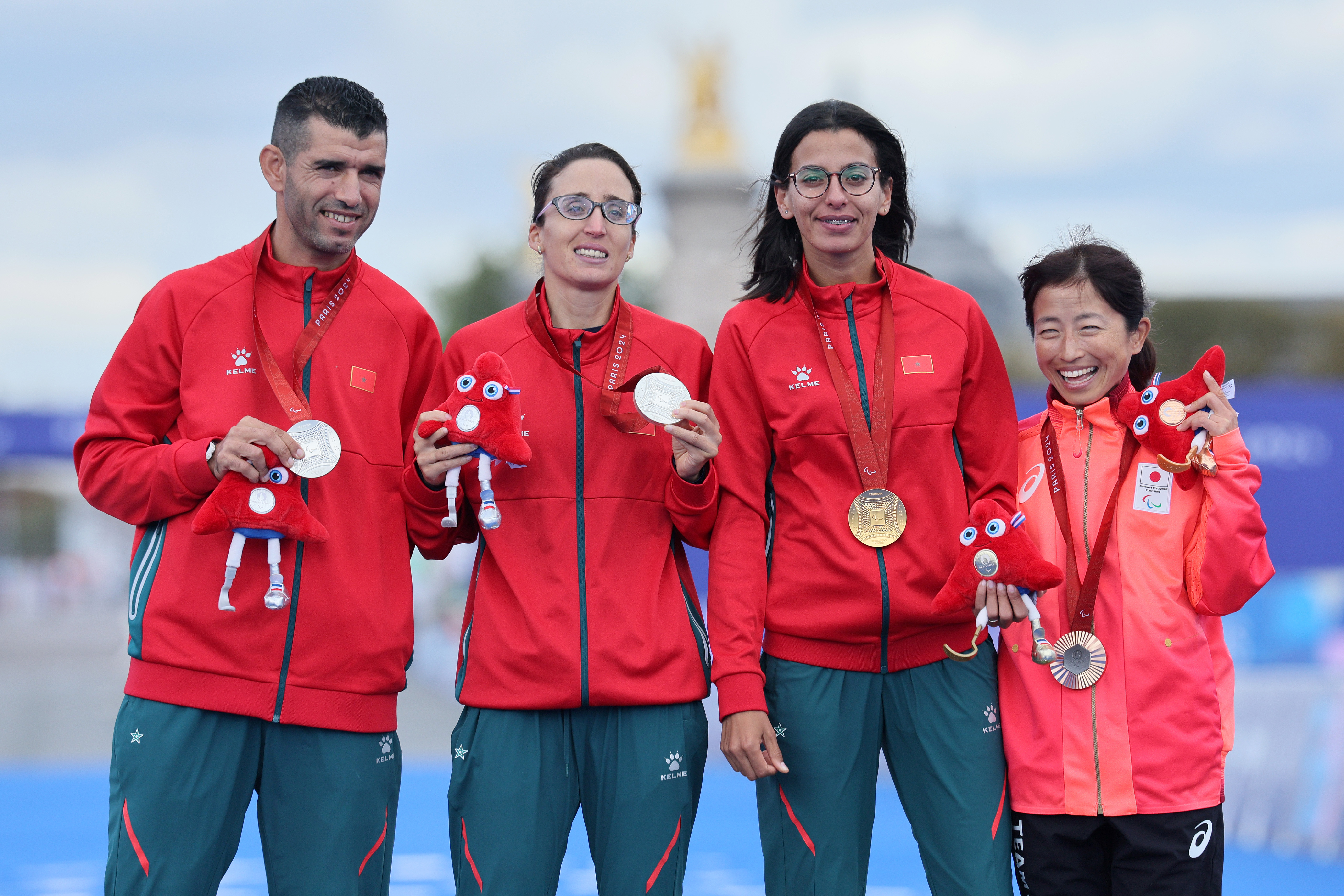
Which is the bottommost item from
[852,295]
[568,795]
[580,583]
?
[568,795]

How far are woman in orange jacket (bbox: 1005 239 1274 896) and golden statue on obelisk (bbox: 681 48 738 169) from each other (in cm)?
1674

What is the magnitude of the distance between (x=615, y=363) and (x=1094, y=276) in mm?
1252

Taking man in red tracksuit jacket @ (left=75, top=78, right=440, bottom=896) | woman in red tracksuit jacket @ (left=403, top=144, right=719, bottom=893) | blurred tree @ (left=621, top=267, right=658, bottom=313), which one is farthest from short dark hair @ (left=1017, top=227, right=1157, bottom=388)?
blurred tree @ (left=621, top=267, right=658, bottom=313)

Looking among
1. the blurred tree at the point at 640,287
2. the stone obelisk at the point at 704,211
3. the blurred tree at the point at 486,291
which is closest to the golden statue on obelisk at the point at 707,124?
the stone obelisk at the point at 704,211

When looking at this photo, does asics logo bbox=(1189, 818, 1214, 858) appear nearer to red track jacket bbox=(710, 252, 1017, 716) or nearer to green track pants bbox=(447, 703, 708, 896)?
red track jacket bbox=(710, 252, 1017, 716)

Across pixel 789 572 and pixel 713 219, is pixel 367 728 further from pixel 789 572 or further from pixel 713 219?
pixel 713 219

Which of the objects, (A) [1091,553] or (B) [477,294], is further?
(B) [477,294]

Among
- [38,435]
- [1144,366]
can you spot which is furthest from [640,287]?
[1144,366]

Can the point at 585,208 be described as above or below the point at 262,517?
above

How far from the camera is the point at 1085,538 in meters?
2.96

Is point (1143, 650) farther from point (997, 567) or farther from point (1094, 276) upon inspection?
point (1094, 276)

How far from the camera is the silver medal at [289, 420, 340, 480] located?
8.99 ft

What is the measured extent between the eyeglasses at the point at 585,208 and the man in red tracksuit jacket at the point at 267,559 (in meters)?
0.49

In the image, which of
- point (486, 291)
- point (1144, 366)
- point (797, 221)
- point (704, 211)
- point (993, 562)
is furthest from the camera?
point (486, 291)
